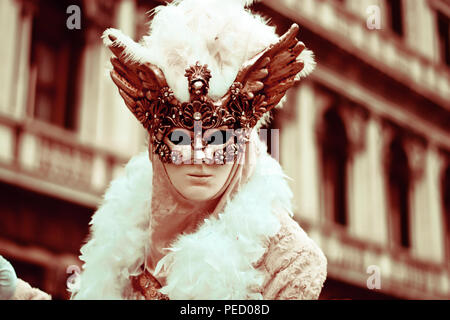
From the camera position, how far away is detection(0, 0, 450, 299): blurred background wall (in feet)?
28.2

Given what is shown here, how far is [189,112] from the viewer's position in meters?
2.20

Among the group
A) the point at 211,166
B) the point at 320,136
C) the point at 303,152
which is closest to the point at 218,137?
the point at 211,166

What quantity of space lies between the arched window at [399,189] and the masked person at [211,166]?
439 inches

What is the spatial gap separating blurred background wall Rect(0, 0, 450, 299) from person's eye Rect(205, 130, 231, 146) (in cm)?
505

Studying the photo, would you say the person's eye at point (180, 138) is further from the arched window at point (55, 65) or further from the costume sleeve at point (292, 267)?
the arched window at point (55, 65)

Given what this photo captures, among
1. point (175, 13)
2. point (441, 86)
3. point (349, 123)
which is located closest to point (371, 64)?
point (349, 123)

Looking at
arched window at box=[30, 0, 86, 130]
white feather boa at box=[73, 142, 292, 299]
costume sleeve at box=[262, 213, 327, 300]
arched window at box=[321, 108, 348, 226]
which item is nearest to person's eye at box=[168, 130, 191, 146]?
white feather boa at box=[73, 142, 292, 299]

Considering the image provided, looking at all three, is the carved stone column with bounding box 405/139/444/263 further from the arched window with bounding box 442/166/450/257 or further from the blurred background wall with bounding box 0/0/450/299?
the arched window with bounding box 442/166/450/257

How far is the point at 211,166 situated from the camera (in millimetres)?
2182

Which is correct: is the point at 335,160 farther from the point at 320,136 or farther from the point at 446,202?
the point at 446,202

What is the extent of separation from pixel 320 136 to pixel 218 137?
1035 cm
